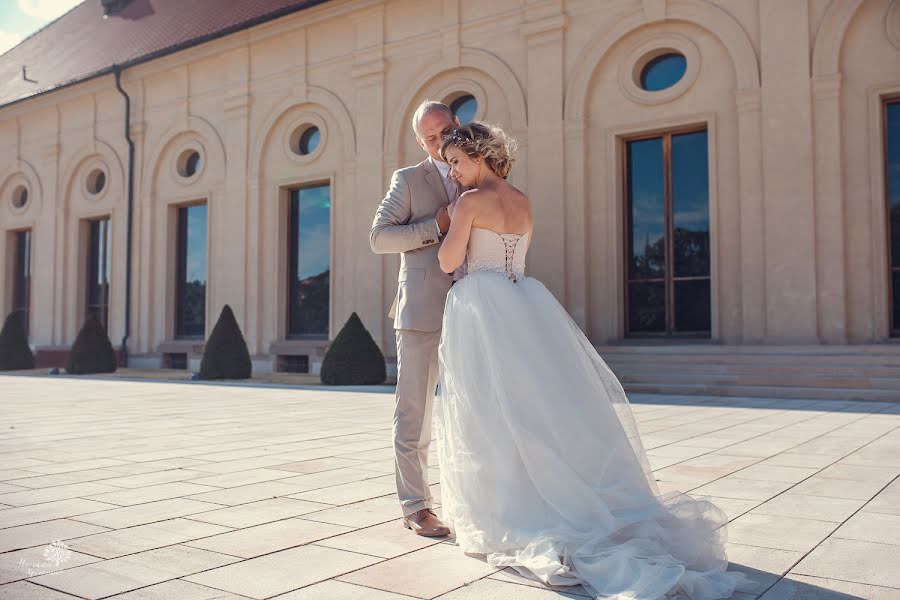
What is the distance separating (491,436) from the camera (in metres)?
3.92

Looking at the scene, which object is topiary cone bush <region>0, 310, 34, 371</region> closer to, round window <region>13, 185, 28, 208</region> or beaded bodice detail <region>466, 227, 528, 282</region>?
round window <region>13, 185, 28, 208</region>

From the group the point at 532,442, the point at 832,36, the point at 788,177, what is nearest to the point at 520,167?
the point at 788,177

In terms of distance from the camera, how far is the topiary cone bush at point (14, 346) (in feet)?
71.0

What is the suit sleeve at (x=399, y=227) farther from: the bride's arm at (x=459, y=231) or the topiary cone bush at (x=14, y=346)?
the topiary cone bush at (x=14, y=346)

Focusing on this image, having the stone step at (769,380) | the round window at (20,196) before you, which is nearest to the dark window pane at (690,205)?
the stone step at (769,380)

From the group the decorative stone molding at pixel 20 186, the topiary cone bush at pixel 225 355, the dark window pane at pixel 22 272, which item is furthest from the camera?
the dark window pane at pixel 22 272

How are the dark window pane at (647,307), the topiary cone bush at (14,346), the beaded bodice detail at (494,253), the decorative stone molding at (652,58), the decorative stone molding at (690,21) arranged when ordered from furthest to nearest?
the topiary cone bush at (14,346) < the dark window pane at (647,307) < the decorative stone molding at (652,58) < the decorative stone molding at (690,21) < the beaded bodice detail at (494,253)

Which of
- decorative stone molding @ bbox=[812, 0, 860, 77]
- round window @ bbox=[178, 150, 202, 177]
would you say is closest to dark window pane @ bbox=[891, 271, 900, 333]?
decorative stone molding @ bbox=[812, 0, 860, 77]

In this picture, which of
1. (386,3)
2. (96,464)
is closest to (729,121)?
(386,3)

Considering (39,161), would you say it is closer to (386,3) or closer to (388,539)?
(386,3)

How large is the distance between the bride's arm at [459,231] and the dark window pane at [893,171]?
11.4 m

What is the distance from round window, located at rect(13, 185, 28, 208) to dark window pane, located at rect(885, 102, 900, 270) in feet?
82.2

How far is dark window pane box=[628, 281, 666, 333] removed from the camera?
15031 millimetres

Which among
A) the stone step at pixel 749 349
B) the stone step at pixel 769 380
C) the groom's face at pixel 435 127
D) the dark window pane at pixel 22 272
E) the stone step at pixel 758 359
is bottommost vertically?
the stone step at pixel 769 380
